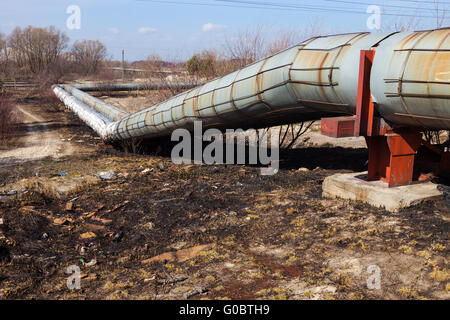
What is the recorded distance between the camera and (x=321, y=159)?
858 centimetres

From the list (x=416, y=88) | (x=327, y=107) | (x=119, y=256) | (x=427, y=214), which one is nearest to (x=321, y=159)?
(x=327, y=107)

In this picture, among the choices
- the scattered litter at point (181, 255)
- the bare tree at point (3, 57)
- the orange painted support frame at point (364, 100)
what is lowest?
the scattered litter at point (181, 255)

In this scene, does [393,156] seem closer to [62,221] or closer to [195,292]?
[195,292]

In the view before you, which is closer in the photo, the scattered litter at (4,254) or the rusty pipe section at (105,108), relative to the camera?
the scattered litter at (4,254)

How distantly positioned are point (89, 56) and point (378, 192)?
56.3 metres

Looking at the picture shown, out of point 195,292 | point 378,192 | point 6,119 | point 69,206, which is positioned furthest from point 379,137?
point 6,119

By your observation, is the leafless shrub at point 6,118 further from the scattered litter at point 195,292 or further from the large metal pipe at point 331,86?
the scattered litter at point 195,292

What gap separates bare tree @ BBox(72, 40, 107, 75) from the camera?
52.9 metres

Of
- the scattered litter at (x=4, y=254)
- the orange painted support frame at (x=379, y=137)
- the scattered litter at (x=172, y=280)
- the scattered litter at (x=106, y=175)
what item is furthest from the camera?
the scattered litter at (x=106, y=175)

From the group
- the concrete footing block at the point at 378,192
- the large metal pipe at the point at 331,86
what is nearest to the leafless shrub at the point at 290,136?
the large metal pipe at the point at 331,86

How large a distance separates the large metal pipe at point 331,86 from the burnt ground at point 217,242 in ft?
3.94

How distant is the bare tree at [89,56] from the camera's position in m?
52.9

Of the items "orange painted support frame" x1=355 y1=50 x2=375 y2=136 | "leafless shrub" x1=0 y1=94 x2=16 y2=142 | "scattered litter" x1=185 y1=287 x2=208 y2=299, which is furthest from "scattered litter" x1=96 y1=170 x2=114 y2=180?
"leafless shrub" x1=0 y1=94 x2=16 y2=142

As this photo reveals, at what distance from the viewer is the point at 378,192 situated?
4.75 m
